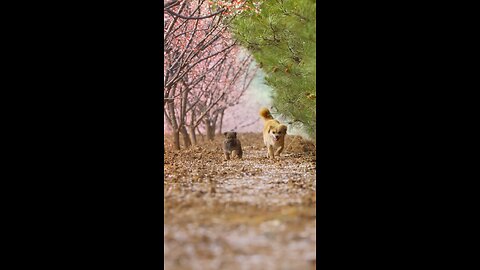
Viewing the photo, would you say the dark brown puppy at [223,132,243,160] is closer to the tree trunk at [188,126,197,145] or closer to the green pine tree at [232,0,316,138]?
the tree trunk at [188,126,197,145]

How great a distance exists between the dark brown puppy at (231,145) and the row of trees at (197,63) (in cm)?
46

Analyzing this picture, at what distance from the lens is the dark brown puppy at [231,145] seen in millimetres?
4625

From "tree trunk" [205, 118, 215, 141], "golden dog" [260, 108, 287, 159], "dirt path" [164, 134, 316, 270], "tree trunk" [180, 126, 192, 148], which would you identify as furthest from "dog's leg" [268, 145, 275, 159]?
"tree trunk" [205, 118, 215, 141]

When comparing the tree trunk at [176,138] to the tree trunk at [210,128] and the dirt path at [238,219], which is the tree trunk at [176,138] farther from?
the dirt path at [238,219]

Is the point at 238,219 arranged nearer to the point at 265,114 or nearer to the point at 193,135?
the point at 265,114

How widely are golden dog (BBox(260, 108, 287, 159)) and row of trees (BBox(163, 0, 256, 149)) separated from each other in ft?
1.57

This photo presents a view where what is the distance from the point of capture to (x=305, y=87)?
3980mm

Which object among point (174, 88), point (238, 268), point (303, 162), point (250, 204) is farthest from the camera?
point (174, 88)

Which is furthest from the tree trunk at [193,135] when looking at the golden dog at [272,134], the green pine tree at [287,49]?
the green pine tree at [287,49]

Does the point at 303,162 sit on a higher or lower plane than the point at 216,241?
higher

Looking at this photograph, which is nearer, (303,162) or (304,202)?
(304,202)
